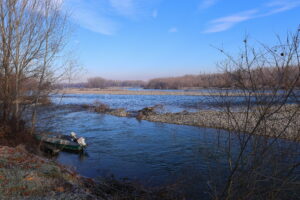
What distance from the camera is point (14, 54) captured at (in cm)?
1116

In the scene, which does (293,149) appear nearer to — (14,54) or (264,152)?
(264,152)

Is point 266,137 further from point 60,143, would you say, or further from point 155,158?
point 60,143

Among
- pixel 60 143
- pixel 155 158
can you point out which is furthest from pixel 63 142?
pixel 155 158

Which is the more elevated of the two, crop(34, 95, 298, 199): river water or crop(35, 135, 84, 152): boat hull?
crop(35, 135, 84, 152): boat hull

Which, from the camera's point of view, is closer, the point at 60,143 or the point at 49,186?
the point at 49,186

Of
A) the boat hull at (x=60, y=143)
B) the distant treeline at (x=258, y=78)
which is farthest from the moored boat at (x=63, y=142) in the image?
the distant treeline at (x=258, y=78)

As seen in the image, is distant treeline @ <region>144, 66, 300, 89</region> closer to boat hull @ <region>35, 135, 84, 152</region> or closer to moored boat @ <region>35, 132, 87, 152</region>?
moored boat @ <region>35, 132, 87, 152</region>

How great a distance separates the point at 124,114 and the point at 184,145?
16.5 metres

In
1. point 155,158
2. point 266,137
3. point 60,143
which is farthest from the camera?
point 60,143

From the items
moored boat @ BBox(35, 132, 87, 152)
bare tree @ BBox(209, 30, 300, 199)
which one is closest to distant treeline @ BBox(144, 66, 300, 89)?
bare tree @ BBox(209, 30, 300, 199)

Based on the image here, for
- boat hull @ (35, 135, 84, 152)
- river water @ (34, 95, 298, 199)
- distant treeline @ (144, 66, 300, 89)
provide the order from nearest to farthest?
1. distant treeline @ (144, 66, 300, 89)
2. river water @ (34, 95, 298, 199)
3. boat hull @ (35, 135, 84, 152)

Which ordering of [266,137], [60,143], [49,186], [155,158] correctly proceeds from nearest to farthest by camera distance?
1. [266,137]
2. [49,186]
3. [155,158]
4. [60,143]

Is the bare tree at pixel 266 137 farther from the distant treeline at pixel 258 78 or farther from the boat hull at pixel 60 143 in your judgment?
the boat hull at pixel 60 143

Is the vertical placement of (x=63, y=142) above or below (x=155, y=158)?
above
